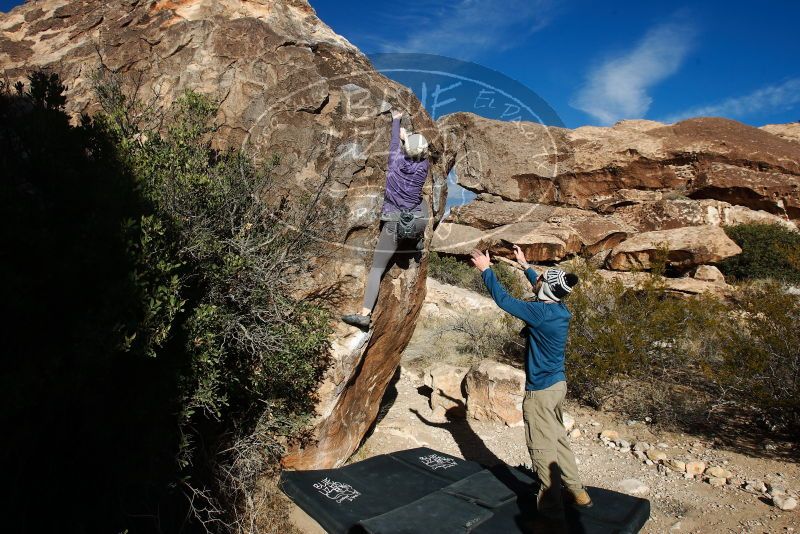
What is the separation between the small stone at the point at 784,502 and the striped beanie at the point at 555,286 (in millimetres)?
2613

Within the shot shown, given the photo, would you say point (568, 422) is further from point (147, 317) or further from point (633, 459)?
point (147, 317)

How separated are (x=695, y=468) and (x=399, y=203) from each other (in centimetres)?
385

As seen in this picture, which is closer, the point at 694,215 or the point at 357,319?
the point at 357,319

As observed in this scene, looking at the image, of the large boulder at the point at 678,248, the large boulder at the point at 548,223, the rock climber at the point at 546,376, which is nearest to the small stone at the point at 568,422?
the rock climber at the point at 546,376

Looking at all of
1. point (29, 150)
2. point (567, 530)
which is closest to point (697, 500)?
point (567, 530)

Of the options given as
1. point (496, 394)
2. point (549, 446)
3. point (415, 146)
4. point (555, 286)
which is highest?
point (415, 146)

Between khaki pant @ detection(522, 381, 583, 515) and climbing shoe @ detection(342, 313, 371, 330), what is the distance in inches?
57.3

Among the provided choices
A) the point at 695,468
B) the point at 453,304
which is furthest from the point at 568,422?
the point at 453,304

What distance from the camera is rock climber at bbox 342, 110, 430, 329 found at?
4.48m

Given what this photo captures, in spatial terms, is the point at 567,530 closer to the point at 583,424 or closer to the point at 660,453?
the point at 660,453

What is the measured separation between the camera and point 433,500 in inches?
153

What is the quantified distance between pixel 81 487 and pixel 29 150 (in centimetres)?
208

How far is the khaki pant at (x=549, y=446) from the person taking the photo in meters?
3.52
